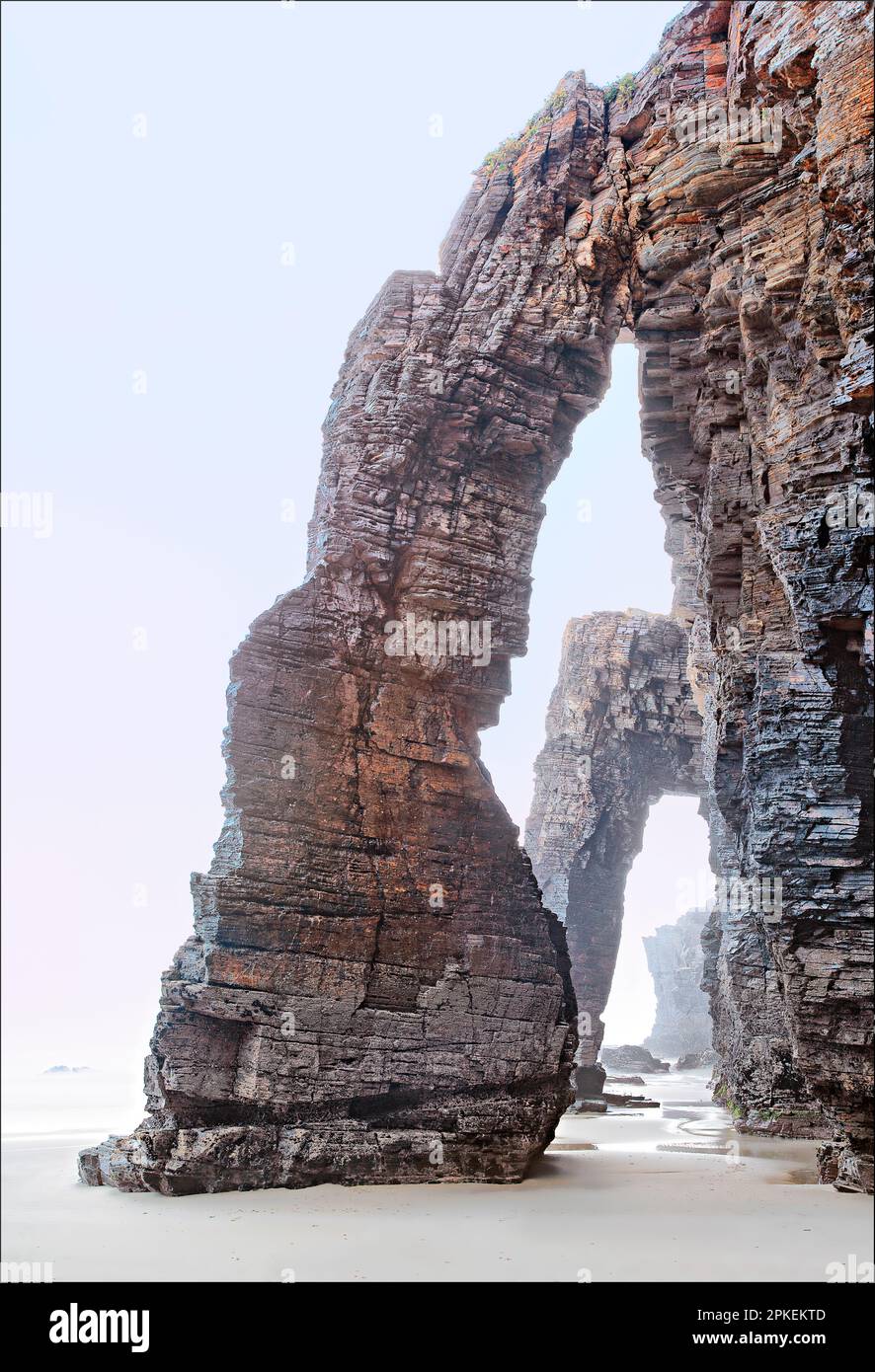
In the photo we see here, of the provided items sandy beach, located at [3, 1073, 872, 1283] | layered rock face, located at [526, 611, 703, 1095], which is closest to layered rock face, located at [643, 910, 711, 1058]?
layered rock face, located at [526, 611, 703, 1095]

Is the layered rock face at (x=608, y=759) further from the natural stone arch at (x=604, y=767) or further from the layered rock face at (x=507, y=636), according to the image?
the layered rock face at (x=507, y=636)

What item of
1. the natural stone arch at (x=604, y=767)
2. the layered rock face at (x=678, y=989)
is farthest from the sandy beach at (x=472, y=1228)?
the layered rock face at (x=678, y=989)

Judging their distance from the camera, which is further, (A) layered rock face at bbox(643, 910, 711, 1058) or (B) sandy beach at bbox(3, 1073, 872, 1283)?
(A) layered rock face at bbox(643, 910, 711, 1058)

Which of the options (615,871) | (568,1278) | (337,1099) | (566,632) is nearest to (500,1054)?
(337,1099)

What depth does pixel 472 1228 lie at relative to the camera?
12164mm

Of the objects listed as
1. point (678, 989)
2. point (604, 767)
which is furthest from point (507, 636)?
point (678, 989)

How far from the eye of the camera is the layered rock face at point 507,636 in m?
13.1

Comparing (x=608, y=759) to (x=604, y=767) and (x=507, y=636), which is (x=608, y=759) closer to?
(x=604, y=767)

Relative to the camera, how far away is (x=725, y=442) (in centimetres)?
1781

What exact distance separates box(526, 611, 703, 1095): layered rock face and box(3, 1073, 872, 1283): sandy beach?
→ 67.3ft

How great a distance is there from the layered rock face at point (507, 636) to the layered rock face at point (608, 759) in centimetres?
1829

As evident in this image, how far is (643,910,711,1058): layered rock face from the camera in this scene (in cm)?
5797

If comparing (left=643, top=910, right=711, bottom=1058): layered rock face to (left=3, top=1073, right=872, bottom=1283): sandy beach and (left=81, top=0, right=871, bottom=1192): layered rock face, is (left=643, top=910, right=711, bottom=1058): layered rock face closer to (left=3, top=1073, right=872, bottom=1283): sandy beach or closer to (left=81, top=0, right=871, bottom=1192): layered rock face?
(left=81, top=0, right=871, bottom=1192): layered rock face

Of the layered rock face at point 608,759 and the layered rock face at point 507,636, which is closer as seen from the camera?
the layered rock face at point 507,636
